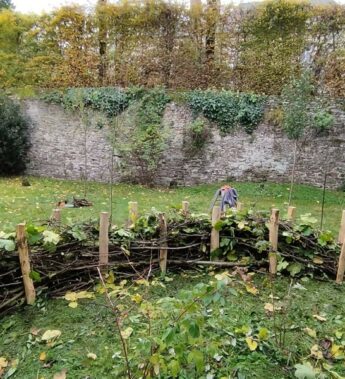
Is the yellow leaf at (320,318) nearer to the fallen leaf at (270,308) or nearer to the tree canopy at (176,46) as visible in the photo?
the fallen leaf at (270,308)

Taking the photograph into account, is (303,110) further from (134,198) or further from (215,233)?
(215,233)

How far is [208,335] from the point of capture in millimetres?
2666

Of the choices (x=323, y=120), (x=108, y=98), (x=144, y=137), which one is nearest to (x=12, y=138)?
A: (x=108, y=98)

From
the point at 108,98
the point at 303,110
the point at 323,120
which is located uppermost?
the point at 108,98

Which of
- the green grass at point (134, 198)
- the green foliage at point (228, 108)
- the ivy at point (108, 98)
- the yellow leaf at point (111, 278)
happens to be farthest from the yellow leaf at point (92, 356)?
the ivy at point (108, 98)

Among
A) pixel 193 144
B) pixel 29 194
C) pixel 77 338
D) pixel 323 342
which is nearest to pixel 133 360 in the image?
pixel 77 338

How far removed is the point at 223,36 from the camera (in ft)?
40.0

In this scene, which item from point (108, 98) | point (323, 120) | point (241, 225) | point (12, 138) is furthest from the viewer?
point (12, 138)

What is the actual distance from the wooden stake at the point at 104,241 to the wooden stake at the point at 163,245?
1.85ft

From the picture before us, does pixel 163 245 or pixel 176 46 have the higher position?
pixel 176 46

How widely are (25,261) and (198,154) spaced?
8721mm

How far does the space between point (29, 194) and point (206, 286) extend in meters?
8.51

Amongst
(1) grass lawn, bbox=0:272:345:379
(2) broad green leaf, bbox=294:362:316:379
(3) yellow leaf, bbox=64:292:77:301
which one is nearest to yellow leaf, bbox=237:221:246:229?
(1) grass lawn, bbox=0:272:345:379

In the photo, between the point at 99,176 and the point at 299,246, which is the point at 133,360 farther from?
the point at 99,176
